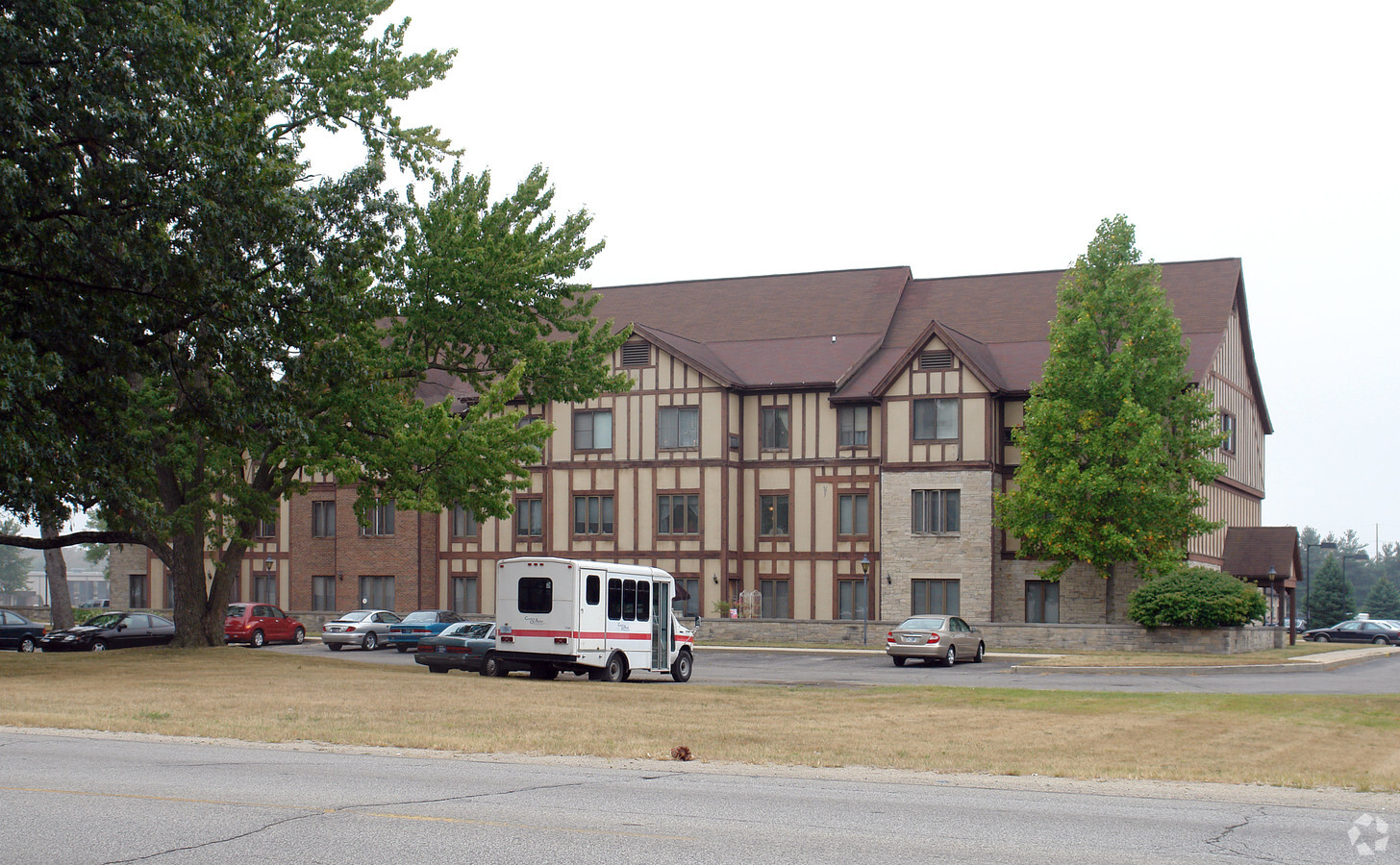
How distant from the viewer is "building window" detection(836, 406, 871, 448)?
170 ft

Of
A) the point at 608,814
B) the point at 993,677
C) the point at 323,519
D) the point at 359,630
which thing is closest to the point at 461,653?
the point at 993,677

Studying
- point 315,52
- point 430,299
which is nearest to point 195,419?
point 430,299

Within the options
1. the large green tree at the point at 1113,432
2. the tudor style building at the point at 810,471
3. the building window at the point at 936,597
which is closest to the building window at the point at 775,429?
the tudor style building at the point at 810,471

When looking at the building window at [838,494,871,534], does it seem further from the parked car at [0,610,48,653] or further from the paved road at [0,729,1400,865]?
the paved road at [0,729,1400,865]

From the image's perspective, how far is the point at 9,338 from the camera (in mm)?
18219

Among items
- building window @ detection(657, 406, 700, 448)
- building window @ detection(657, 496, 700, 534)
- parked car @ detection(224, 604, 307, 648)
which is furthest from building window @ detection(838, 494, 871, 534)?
parked car @ detection(224, 604, 307, 648)

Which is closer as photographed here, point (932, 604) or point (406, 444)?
point (406, 444)

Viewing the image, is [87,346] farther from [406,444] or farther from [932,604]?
[932,604]

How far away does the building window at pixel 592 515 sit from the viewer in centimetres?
5409

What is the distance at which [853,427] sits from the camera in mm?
52031

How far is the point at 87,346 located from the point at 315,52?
15.7 meters

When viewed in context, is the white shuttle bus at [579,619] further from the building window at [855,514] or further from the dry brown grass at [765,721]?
the building window at [855,514]

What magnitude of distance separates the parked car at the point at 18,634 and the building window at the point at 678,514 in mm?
22539

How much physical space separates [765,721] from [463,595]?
38.2m
